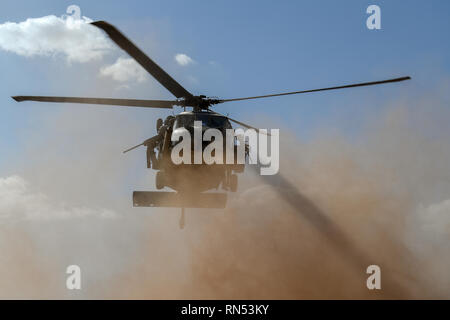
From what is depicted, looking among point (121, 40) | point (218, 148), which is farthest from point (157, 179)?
point (121, 40)

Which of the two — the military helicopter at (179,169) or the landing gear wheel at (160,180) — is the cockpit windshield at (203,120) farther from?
the landing gear wheel at (160,180)

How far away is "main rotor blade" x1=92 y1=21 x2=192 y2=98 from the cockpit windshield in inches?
42.9

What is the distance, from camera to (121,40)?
13156 millimetres

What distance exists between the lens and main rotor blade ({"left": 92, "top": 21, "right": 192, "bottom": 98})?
494 inches

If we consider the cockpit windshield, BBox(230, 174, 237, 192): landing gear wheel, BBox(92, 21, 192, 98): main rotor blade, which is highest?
BBox(92, 21, 192, 98): main rotor blade

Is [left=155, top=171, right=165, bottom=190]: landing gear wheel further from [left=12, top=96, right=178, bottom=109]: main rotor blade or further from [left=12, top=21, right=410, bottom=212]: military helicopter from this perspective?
[left=12, top=96, right=178, bottom=109]: main rotor blade

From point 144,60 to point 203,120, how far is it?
2.89m

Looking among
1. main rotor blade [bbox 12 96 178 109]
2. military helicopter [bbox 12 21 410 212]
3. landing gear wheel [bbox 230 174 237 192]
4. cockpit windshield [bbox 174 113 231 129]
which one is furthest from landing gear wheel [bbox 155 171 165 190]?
main rotor blade [bbox 12 96 178 109]

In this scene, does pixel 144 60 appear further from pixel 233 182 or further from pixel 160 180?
pixel 233 182

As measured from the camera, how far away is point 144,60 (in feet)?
48.0

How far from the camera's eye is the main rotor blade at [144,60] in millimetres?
12541

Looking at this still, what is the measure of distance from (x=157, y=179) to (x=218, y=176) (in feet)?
7.06
